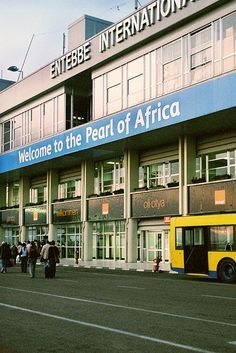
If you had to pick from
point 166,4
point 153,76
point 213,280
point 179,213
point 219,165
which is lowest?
point 213,280

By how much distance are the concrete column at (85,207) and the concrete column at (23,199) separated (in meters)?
11.2

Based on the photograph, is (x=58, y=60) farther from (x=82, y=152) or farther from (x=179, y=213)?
(x=179, y=213)

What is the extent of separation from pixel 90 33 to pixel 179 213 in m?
17.2

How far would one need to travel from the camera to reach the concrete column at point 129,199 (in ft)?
119

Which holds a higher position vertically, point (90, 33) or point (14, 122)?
point (90, 33)

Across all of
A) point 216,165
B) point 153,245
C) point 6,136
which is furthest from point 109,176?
point 6,136

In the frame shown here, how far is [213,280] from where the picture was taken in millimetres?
23906

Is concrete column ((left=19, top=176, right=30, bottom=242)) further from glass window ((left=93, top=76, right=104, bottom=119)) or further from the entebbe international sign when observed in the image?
glass window ((left=93, top=76, right=104, bottom=119))

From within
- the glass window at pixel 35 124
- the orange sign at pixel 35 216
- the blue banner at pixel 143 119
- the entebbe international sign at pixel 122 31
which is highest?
the entebbe international sign at pixel 122 31

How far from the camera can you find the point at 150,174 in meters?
37.3

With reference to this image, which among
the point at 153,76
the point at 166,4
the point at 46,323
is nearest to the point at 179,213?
the point at 153,76

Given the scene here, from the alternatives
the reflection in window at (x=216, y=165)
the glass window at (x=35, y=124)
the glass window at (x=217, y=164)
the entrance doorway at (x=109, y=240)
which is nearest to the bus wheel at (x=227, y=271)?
the reflection in window at (x=216, y=165)

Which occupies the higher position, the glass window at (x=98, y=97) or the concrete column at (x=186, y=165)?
the glass window at (x=98, y=97)

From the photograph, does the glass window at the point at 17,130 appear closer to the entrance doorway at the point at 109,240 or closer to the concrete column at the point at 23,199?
the concrete column at the point at 23,199
